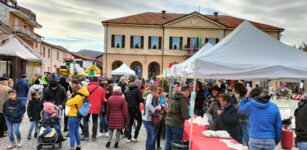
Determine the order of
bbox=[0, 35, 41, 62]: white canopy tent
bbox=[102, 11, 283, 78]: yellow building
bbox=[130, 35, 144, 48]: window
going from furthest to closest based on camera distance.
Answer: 1. bbox=[130, 35, 144, 48]: window
2. bbox=[102, 11, 283, 78]: yellow building
3. bbox=[0, 35, 41, 62]: white canopy tent

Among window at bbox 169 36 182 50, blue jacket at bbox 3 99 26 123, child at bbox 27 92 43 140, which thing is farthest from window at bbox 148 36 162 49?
blue jacket at bbox 3 99 26 123

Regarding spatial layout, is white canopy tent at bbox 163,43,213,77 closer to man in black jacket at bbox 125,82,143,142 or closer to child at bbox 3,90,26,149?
man in black jacket at bbox 125,82,143,142

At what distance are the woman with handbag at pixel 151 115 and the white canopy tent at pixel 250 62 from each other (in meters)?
1.13

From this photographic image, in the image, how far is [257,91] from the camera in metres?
5.45

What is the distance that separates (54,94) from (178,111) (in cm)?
421

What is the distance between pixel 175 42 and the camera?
45.4 meters

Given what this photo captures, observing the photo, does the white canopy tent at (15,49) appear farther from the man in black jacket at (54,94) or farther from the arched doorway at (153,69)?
the arched doorway at (153,69)

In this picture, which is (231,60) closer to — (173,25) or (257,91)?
(257,91)

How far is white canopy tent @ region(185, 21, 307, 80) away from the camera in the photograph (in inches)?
248

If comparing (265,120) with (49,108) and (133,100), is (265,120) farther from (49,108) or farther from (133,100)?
(49,108)

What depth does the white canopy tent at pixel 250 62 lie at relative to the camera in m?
6.30

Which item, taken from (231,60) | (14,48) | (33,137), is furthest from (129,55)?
(231,60)

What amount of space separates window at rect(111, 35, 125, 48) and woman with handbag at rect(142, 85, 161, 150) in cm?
3785

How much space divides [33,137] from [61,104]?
4.90 ft
